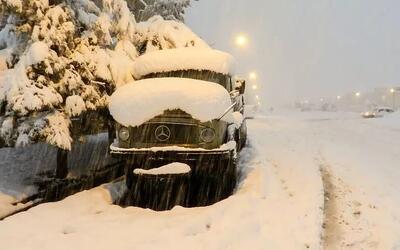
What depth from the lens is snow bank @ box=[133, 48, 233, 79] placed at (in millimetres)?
8641

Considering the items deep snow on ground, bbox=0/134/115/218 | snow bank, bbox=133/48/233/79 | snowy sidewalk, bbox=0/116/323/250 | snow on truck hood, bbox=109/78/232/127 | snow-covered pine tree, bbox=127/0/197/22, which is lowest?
snowy sidewalk, bbox=0/116/323/250

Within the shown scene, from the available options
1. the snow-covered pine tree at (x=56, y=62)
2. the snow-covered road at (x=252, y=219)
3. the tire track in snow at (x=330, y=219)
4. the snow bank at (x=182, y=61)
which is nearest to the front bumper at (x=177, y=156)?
the snow-covered road at (x=252, y=219)

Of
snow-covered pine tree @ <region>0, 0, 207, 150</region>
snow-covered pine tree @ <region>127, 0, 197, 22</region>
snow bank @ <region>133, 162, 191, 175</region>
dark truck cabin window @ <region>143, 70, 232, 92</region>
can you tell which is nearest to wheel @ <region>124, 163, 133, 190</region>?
snow bank @ <region>133, 162, 191, 175</region>

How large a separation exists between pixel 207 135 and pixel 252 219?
1.73m

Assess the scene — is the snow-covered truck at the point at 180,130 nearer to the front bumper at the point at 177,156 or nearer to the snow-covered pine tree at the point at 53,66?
the front bumper at the point at 177,156

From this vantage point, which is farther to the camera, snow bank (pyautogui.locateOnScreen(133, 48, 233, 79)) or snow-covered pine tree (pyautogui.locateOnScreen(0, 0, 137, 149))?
snow bank (pyautogui.locateOnScreen(133, 48, 233, 79))

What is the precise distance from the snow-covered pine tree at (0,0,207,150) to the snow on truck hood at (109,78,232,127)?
1.08 m

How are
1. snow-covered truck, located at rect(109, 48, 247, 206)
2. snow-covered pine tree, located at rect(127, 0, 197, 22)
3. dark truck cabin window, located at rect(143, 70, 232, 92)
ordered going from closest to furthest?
snow-covered truck, located at rect(109, 48, 247, 206) → dark truck cabin window, located at rect(143, 70, 232, 92) → snow-covered pine tree, located at rect(127, 0, 197, 22)

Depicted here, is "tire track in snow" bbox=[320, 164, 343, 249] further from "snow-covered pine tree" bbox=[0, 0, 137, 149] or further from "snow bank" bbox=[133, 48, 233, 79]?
"snow-covered pine tree" bbox=[0, 0, 137, 149]

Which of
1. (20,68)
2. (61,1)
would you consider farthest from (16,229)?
(61,1)

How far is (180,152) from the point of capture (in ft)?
22.2

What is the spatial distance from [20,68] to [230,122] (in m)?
3.70

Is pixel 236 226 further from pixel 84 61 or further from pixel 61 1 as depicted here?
Result: pixel 61 1

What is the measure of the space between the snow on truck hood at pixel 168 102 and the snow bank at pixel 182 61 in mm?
1229
